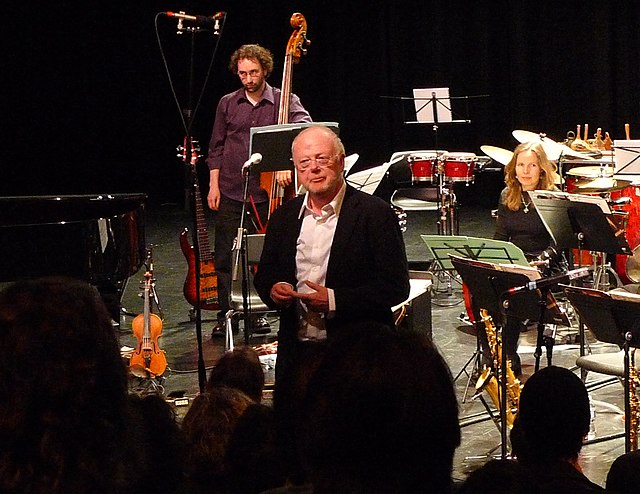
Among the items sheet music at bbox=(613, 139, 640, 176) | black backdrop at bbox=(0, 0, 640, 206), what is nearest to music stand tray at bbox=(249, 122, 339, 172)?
Result: sheet music at bbox=(613, 139, 640, 176)

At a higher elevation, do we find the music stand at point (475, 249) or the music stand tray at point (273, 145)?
the music stand tray at point (273, 145)

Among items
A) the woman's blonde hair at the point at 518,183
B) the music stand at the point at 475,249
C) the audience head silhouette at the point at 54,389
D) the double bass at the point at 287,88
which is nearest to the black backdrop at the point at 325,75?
the double bass at the point at 287,88

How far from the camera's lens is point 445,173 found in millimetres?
10062

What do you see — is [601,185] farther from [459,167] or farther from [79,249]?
[79,249]

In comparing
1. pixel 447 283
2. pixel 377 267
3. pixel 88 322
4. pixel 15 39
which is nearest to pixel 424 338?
pixel 88 322

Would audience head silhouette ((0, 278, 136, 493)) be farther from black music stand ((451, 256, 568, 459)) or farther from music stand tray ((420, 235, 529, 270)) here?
music stand tray ((420, 235, 529, 270))

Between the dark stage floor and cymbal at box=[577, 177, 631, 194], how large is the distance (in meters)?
1.37

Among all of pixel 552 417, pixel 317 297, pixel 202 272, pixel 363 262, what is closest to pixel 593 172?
pixel 202 272

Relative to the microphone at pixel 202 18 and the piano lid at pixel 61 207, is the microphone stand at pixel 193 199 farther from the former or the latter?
the piano lid at pixel 61 207

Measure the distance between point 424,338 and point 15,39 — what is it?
12172 mm

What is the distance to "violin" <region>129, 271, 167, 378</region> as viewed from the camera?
630 centimetres

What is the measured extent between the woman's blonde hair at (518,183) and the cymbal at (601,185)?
1738mm

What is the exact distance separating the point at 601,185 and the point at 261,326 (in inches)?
121

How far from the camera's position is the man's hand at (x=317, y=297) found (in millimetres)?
3988
